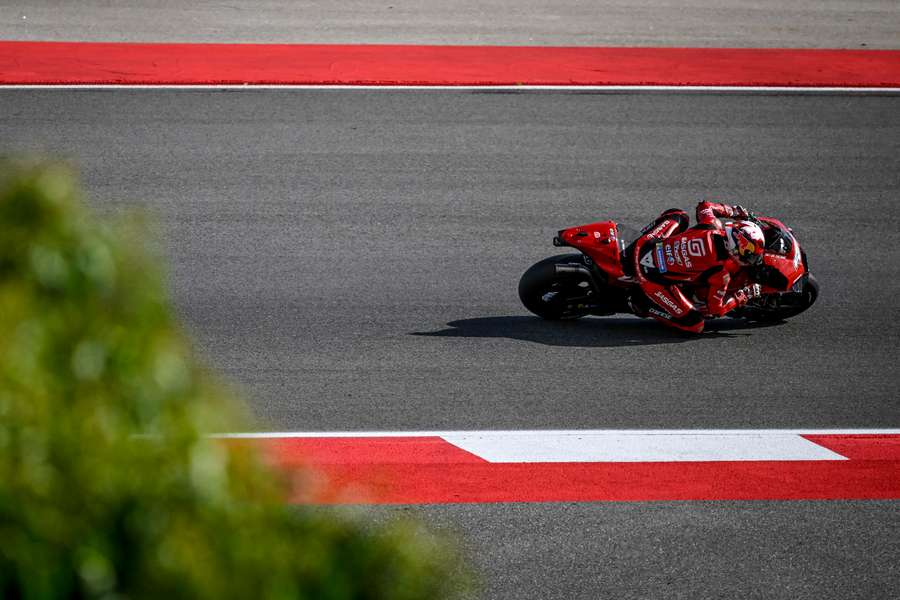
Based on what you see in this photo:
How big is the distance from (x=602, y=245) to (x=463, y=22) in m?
12.2

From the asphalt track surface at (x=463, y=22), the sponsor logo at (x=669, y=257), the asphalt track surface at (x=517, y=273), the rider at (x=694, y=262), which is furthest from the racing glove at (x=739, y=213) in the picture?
the asphalt track surface at (x=463, y=22)

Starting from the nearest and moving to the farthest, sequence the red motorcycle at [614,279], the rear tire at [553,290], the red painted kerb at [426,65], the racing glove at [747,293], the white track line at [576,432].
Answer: the white track line at [576,432] < the red motorcycle at [614,279] < the racing glove at [747,293] < the rear tire at [553,290] < the red painted kerb at [426,65]

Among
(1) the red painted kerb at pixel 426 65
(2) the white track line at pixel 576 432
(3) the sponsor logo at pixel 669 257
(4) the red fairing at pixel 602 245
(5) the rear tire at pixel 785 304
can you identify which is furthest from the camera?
(1) the red painted kerb at pixel 426 65

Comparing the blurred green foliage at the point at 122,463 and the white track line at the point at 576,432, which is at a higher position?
the blurred green foliage at the point at 122,463

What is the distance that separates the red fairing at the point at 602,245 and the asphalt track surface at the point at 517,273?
2.52 feet

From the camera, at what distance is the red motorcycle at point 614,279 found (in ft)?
32.7

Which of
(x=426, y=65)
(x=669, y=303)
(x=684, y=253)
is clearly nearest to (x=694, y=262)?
(x=684, y=253)

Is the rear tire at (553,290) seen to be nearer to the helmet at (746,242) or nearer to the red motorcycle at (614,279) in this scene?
the red motorcycle at (614,279)

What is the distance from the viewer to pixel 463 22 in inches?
843

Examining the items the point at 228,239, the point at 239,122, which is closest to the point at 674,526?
the point at 228,239

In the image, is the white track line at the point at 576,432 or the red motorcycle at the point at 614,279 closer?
the white track line at the point at 576,432

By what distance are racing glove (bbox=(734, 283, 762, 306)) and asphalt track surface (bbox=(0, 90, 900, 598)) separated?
0.54 metres

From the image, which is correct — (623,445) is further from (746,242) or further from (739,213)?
(739,213)

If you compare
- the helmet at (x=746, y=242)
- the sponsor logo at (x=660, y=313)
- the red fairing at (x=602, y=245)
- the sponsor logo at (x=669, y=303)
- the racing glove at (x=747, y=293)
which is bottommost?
the sponsor logo at (x=660, y=313)
